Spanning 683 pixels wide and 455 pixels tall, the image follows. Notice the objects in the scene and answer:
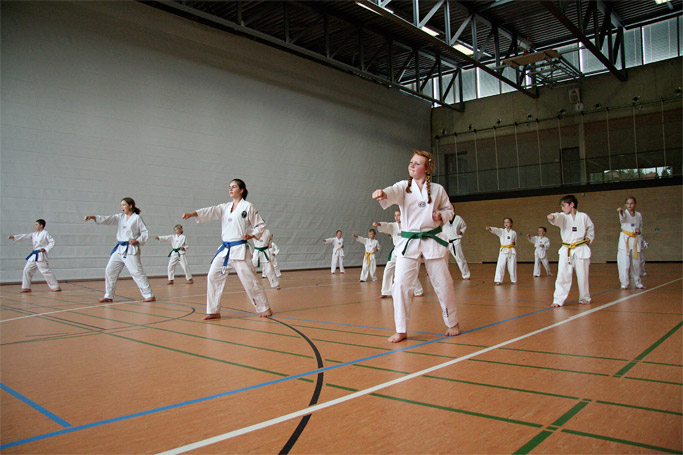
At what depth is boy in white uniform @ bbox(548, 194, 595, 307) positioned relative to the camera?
20.7 ft

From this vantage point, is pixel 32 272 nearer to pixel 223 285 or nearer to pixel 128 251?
pixel 128 251

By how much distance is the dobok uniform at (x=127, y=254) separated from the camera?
762 cm

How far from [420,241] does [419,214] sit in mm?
257

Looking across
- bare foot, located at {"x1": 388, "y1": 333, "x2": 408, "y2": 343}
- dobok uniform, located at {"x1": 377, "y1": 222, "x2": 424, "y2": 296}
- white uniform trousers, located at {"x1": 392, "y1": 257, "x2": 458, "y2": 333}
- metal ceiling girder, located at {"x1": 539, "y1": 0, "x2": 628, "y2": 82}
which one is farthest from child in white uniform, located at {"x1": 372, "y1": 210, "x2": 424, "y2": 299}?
metal ceiling girder, located at {"x1": 539, "y1": 0, "x2": 628, "y2": 82}

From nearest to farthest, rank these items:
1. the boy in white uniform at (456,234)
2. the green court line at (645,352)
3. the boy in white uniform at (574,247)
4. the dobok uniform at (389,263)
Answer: the green court line at (645,352) < the boy in white uniform at (574,247) < the dobok uniform at (389,263) < the boy in white uniform at (456,234)

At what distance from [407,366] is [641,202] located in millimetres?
19713

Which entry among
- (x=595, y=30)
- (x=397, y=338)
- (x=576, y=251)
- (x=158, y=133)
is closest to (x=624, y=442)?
(x=397, y=338)

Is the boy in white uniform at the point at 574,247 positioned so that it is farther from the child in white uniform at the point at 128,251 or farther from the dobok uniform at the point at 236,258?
the child in white uniform at the point at 128,251

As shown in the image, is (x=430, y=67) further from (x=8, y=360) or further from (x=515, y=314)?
(x=8, y=360)

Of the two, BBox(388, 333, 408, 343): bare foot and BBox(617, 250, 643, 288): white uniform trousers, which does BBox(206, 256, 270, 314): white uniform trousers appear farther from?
BBox(617, 250, 643, 288): white uniform trousers

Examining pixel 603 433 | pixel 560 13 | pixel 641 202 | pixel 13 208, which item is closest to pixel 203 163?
pixel 13 208

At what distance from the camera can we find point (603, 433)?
6.32 ft

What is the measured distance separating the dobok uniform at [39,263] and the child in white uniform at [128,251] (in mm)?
3309

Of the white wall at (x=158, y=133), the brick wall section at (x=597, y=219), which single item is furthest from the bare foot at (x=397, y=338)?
the brick wall section at (x=597, y=219)
